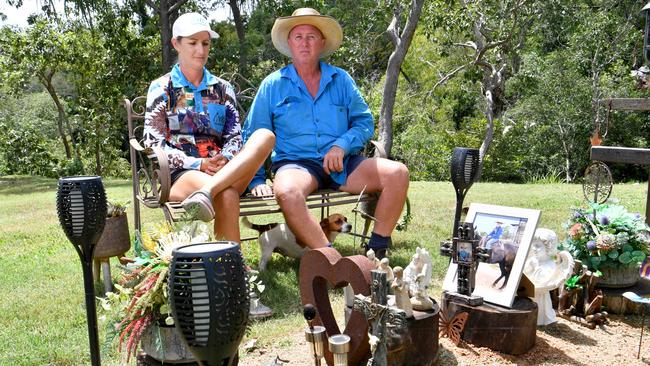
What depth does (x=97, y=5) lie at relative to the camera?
10719mm

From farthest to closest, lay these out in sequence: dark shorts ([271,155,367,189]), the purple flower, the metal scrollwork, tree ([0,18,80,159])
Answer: tree ([0,18,80,159]), the metal scrollwork, dark shorts ([271,155,367,189]), the purple flower

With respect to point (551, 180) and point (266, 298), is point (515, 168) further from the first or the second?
point (266, 298)

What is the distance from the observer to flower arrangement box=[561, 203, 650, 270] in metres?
3.17

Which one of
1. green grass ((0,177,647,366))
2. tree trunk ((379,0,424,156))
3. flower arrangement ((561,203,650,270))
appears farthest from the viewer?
tree trunk ((379,0,424,156))

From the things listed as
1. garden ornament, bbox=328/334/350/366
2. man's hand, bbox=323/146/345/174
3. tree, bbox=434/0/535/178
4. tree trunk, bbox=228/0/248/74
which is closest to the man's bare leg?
man's hand, bbox=323/146/345/174

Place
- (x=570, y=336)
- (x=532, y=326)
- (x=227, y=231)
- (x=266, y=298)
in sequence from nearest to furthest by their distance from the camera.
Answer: (x=532, y=326) < (x=570, y=336) < (x=227, y=231) < (x=266, y=298)

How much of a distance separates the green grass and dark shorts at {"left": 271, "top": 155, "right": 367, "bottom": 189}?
69 cm

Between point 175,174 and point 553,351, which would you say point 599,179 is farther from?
point 175,174

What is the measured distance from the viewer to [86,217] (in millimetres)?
1957

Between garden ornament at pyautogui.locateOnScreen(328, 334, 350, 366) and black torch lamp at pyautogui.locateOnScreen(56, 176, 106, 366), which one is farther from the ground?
black torch lamp at pyautogui.locateOnScreen(56, 176, 106, 366)

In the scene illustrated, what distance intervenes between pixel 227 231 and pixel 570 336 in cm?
187

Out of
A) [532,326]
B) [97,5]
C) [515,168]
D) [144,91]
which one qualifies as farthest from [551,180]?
[532,326]

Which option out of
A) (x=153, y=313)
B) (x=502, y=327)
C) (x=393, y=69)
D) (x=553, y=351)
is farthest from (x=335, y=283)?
(x=393, y=69)

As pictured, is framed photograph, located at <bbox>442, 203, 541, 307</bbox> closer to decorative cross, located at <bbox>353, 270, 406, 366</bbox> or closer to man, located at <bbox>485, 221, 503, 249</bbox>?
man, located at <bbox>485, 221, 503, 249</bbox>
